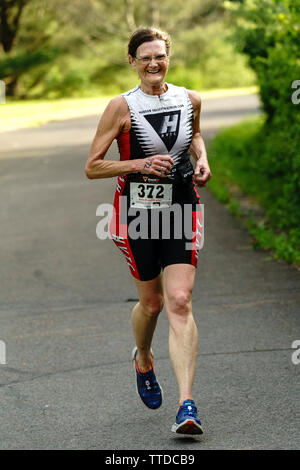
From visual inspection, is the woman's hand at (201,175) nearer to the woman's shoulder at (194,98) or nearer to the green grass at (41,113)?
the woman's shoulder at (194,98)

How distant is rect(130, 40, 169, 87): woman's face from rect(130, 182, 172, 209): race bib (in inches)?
A: 21.3

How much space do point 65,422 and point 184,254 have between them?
3.66 feet

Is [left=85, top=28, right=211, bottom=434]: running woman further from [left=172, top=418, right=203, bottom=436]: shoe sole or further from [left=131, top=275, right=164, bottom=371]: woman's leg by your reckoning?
[left=172, top=418, right=203, bottom=436]: shoe sole

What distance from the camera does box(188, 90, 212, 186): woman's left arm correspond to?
4.95 m

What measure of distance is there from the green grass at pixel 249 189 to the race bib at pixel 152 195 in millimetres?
4395

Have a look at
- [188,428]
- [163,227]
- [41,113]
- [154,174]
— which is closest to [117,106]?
[154,174]

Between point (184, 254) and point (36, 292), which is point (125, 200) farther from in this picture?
point (36, 292)

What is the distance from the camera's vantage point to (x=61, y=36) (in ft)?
183

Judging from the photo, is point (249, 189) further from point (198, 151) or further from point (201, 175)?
point (201, 175)

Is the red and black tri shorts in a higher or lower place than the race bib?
lower

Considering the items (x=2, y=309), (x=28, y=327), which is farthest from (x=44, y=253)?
(x=28, y=327)

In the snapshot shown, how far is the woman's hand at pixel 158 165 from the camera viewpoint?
4.77 m

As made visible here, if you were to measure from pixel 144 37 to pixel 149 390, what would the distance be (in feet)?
6.36

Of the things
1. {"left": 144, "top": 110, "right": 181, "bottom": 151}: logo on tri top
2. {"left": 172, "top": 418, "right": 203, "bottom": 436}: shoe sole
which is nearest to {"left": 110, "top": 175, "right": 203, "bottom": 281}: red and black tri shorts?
{"left": 144, "top": 110, "right": 181, "bottom": 151}: logo on tri top
